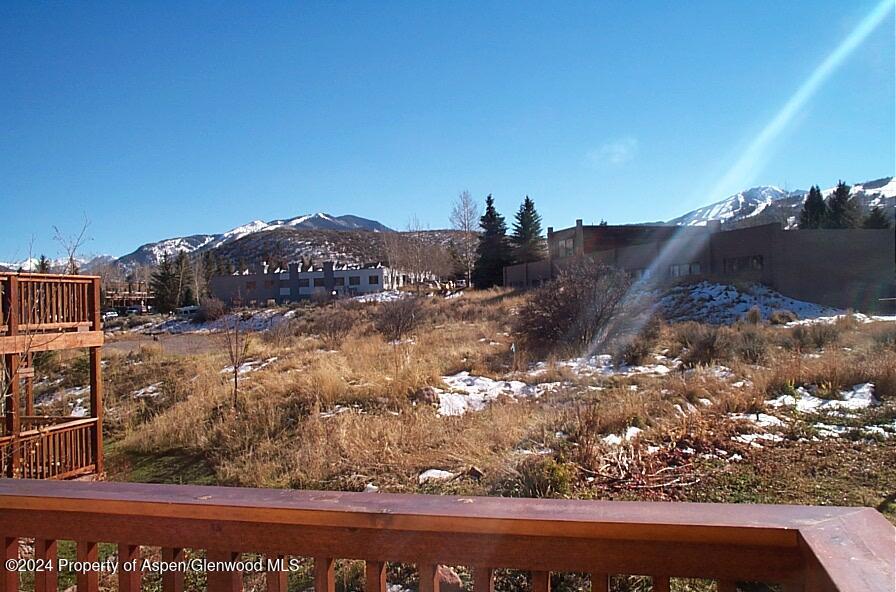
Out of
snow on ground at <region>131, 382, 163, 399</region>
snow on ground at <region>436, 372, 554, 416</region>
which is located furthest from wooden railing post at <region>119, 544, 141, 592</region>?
snow on ground at <region>131, 382, 163, 399</region>

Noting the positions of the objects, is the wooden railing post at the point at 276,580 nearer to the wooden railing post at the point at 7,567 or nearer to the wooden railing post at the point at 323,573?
the wooden railing post at the point at 323,573

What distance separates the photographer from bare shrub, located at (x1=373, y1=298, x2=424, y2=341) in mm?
18797

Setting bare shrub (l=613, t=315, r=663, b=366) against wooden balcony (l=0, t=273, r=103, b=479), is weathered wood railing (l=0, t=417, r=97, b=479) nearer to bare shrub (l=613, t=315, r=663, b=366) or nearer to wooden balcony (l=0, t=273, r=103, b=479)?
wooden balcony (l=0, t=273, r=103, b=479)

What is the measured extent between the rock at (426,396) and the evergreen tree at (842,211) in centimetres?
1430

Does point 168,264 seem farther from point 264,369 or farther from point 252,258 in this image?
point 252,258

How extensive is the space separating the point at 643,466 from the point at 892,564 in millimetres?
4624

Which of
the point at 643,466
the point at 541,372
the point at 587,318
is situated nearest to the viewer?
the point at 643,466

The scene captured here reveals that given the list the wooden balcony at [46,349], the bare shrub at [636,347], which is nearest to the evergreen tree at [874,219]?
the bare shrub at [636,347]

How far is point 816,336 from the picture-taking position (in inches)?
493

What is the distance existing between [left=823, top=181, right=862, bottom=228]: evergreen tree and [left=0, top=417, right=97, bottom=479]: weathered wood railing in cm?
1941

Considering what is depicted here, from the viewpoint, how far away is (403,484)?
5656 mm

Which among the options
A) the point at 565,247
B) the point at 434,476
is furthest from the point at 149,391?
the point at 565,247

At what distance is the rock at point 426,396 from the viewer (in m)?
9.01

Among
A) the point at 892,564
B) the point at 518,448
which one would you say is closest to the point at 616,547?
the point at 892,564
